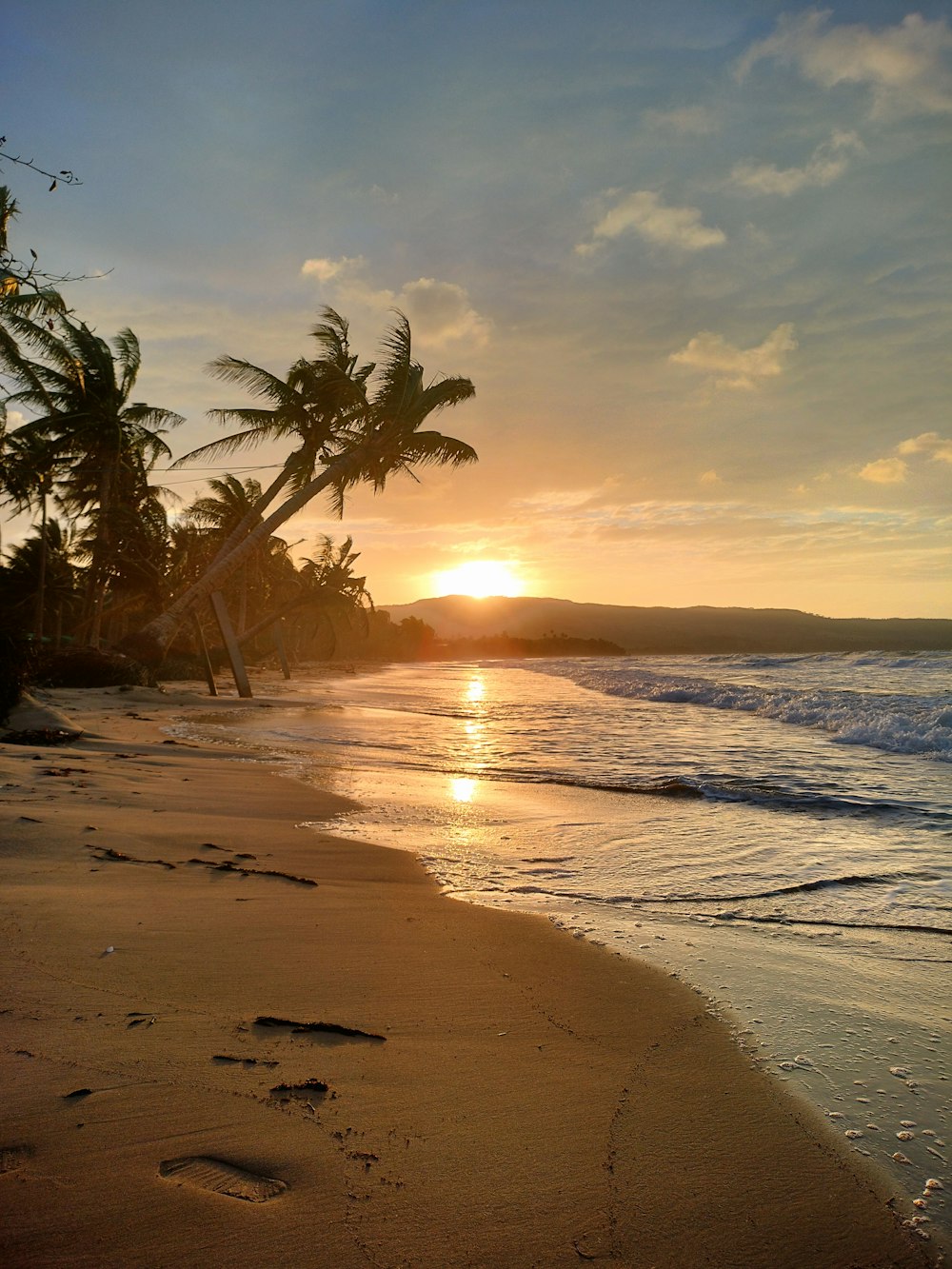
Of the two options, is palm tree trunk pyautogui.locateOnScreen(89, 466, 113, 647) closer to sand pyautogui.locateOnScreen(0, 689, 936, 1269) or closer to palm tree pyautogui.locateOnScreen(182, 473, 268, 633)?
palm tree pyautogui.locateOnScreen(182, 473, 268, 633)

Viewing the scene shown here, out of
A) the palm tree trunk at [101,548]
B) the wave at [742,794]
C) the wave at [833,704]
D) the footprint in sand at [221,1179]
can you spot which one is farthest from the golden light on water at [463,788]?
the palm tree trunk at [101,548]

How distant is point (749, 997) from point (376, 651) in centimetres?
6981

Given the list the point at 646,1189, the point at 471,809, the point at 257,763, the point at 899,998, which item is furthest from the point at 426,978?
the point at 257,763

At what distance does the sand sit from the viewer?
4.17 ft

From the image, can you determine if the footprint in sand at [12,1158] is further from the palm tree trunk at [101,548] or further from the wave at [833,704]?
the palm tree trunk at [101,548]

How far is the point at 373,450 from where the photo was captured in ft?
65.2

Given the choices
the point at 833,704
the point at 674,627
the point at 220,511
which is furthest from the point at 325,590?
the point at 674,627

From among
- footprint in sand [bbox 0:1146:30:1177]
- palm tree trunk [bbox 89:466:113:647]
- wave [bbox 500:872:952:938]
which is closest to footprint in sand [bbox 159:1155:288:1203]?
footprint in sand [bbox 0:1146:30:1177]

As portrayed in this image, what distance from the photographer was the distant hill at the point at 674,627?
71.1 meters

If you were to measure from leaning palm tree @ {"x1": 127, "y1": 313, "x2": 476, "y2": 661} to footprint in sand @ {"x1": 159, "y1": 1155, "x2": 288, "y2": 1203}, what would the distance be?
18.2m

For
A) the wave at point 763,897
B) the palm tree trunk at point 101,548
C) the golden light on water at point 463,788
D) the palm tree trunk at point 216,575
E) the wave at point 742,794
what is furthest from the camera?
the palm tree trunk at point 101,548

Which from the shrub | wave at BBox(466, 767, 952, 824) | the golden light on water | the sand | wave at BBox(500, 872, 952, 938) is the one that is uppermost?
the shrub

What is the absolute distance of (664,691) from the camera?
19.2 metres

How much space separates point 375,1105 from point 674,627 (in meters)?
103
